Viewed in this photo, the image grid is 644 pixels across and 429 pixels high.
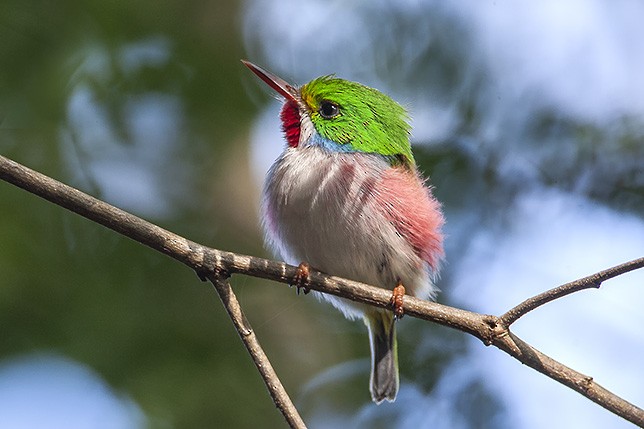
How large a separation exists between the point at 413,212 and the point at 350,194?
0.98ft

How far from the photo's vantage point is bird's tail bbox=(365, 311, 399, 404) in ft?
13.8

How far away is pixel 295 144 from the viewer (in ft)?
13.1

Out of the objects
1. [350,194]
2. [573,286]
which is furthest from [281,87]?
[573,286]

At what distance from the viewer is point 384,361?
13.9 ft

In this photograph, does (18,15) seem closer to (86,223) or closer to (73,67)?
(73,67)

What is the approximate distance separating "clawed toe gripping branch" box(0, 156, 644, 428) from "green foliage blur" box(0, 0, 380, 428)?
2117mm

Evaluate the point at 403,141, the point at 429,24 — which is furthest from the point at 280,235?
the point at 429,24

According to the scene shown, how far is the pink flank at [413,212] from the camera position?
3689 millimetres

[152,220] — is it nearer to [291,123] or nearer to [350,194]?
[291,123]

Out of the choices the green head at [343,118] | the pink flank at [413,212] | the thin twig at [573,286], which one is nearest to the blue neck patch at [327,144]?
the green head at [343,118]

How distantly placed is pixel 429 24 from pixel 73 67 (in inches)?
99.2

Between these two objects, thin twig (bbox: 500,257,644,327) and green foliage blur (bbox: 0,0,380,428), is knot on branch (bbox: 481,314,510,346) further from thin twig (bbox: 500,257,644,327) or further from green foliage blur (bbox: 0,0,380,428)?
green foliage blur (bbox: 0,0,380,428)

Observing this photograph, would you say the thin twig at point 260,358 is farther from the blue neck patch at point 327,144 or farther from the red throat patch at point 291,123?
the red throat patch at point 291,123

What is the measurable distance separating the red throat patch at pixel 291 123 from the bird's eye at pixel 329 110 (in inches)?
5.0
